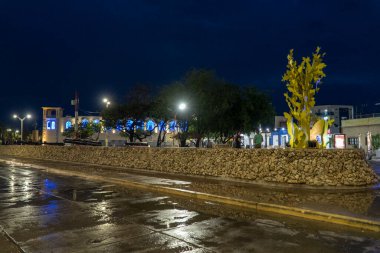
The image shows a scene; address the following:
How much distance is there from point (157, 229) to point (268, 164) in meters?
7.81

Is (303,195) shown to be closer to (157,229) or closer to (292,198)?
(292,198)

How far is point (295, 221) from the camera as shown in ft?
29.2

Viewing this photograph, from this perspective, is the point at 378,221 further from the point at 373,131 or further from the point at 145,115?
the point at 373,131

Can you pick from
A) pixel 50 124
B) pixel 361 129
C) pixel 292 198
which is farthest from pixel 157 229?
pixel 50 124

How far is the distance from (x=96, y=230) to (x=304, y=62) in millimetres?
11445

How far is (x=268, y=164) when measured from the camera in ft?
49.0

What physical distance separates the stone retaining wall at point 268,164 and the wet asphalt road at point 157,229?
4.30 metres

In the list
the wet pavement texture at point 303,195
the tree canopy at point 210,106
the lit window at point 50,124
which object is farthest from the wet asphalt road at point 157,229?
the lit window at point 50,124

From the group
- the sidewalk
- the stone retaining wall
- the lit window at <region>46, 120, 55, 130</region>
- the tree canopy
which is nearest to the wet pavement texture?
the sidewalk

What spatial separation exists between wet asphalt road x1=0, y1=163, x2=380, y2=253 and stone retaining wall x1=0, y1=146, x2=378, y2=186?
4301mm

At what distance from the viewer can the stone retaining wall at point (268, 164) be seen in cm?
1340

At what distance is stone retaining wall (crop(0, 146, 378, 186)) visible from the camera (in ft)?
44.0

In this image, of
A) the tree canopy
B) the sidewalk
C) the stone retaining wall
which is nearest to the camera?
the sidewalk

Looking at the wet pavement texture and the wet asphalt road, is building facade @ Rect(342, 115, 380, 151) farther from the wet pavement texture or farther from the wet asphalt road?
the wet asphalt road
